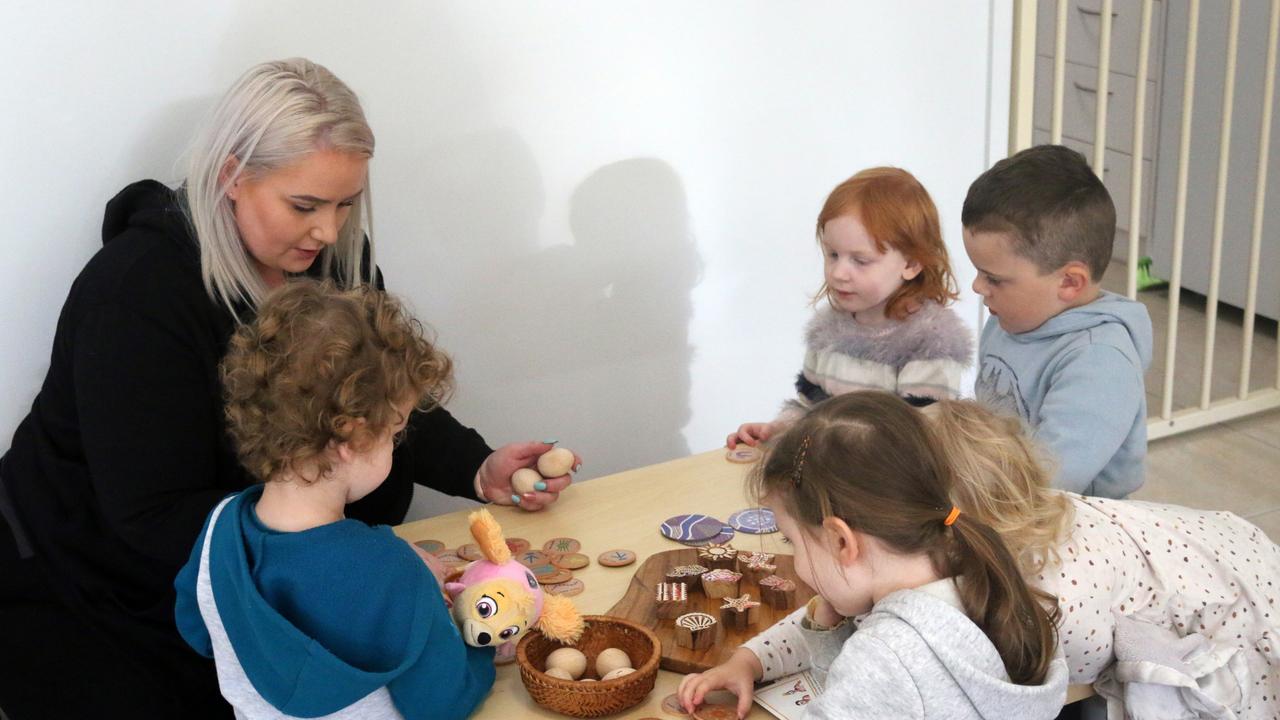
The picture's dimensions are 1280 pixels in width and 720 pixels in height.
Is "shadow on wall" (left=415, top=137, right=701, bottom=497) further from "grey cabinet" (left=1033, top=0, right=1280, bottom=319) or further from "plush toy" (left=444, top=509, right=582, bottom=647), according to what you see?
"grey cabinet" (left=1033, top=0, right=1280, bottom=319)

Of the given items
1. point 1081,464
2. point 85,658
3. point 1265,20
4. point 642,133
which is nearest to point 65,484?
point 85,658

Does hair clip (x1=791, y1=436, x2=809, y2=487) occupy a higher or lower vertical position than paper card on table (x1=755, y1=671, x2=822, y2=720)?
higher

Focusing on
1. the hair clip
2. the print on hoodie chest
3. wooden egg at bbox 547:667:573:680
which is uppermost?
the hair clip

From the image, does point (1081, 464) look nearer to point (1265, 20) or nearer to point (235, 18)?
point (235, 18)

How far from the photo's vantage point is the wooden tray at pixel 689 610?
4.45 ft

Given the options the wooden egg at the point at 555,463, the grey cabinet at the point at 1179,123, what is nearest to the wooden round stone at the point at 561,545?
the wooden egg at the point at 555,463

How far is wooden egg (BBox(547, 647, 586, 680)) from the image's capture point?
130 centimetres

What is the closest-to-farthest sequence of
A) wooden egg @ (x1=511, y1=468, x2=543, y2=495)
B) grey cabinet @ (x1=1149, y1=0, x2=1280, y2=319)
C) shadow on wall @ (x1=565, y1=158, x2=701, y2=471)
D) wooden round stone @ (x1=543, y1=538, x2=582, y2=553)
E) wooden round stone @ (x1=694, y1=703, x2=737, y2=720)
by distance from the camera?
1. wooden round stone @ (x1=694, y1=703, x2=737, y2=720)
2. wooden round stone @ (x1=543, y1=538, x2=582, y2=553)
3. wooden egg @ (x1=511, y1=468, x2=543, y2=495)
4. shadow on wall @ (x1=565, y1=158, x2=701, y2=471)
5. grey cabinet @ (x1=1149, y1=0, x2=1280, y2=319)

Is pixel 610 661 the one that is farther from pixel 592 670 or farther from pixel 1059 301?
pixel 1059 301

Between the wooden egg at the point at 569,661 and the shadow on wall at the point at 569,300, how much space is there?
103 cm


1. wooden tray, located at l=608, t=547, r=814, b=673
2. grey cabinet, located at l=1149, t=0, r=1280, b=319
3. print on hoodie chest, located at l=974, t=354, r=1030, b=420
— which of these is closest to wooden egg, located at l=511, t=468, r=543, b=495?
wooden tray, located at l=608, t=547, r=814, b=673

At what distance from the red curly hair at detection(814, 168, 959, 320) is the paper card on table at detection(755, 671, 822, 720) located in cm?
75

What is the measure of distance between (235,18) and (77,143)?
12.0 inches

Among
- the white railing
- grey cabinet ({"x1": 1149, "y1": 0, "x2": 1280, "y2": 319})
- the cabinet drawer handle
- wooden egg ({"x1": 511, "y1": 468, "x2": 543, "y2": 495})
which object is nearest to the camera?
wooden egg ({"x1": 511, "y1": 468, "x2": 543, "y2": 495})
